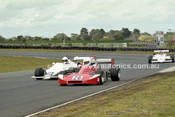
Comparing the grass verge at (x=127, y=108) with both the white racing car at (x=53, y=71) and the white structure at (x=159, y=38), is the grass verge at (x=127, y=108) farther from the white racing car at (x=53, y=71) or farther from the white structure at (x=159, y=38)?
the white structure at (x=159, y=38)

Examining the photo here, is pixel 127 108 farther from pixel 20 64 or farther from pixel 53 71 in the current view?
pixel 20 64

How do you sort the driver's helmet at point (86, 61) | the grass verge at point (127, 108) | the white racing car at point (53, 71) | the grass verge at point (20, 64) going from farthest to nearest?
1. the grass verge at point (20, 64)
2. the white racing car at point (53, 71)
3. the driver's helmet at point (86, 61)
4. the grass verge at point (127, 108)

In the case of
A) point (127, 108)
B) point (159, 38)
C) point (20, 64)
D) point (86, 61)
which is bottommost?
point (20, 64)

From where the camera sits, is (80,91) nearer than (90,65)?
Yes

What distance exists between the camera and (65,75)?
17.6 meters

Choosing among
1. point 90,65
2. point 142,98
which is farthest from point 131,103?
point 90,65

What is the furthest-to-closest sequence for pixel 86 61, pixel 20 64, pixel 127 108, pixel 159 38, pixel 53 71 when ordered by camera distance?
1. pixel 159 38
2. pixel 20 64
3. pixel 53 71
4. pixel 86 61
5. pixel 127 108

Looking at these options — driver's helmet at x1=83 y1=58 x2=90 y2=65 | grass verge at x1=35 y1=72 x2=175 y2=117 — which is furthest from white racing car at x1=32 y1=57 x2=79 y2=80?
grass verge at x1=35 y1=72 x2=175 y2=117

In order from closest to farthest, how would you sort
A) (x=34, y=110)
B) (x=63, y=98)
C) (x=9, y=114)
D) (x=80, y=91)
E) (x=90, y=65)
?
(x=9, y=114) < (x=34, y=110) < (x=63, y=98) < (x=80, y=91) < (x=90, y=65)

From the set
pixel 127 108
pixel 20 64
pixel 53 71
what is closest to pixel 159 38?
pixel 20 64

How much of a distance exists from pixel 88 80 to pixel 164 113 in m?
A: 8.77

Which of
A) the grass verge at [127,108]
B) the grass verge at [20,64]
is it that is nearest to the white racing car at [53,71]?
the grass verge at [127,108]

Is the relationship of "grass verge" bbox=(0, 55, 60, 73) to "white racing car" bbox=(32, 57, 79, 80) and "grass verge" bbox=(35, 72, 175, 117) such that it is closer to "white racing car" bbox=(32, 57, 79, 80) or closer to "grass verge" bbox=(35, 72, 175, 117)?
"white racing car" bbox=(32, 57, 79, 80)

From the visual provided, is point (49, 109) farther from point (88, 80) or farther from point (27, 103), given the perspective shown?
point (88, 80)
